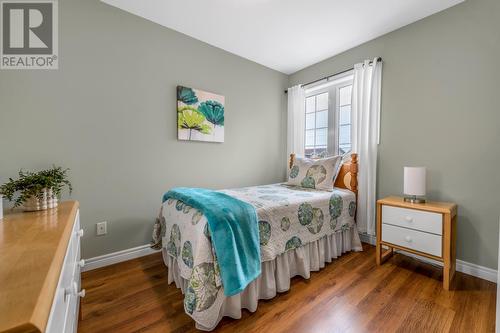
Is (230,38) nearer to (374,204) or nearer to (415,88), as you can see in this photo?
(415,88)

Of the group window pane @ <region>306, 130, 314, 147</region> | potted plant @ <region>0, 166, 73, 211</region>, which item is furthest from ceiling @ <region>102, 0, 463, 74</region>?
potted plant @ <region>0, 166, 73, 211</region>

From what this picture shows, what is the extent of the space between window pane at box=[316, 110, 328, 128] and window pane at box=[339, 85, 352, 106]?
27 cm

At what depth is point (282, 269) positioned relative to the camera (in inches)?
66.4

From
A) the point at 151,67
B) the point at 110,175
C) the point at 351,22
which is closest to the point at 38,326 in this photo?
the point at 110,175

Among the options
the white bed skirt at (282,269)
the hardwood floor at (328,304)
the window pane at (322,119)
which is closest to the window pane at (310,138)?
the window pane at (322,119)

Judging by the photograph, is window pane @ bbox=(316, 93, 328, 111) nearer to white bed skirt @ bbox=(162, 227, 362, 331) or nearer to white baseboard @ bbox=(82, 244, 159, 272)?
white bed skirt @ bbox=(162, 227, 362, 331)

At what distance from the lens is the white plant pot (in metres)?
1.17

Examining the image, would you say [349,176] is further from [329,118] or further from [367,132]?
[329,118]

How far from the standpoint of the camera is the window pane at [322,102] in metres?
3.04

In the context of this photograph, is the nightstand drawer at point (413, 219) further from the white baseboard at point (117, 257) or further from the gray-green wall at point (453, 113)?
the white baseboard at point (117, 257)

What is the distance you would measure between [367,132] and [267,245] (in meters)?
1.78

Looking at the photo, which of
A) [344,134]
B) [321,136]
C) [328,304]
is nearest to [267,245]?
[328,304]

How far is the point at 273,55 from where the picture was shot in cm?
294

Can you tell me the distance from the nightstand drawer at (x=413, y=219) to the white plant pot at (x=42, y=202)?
2.53 m
